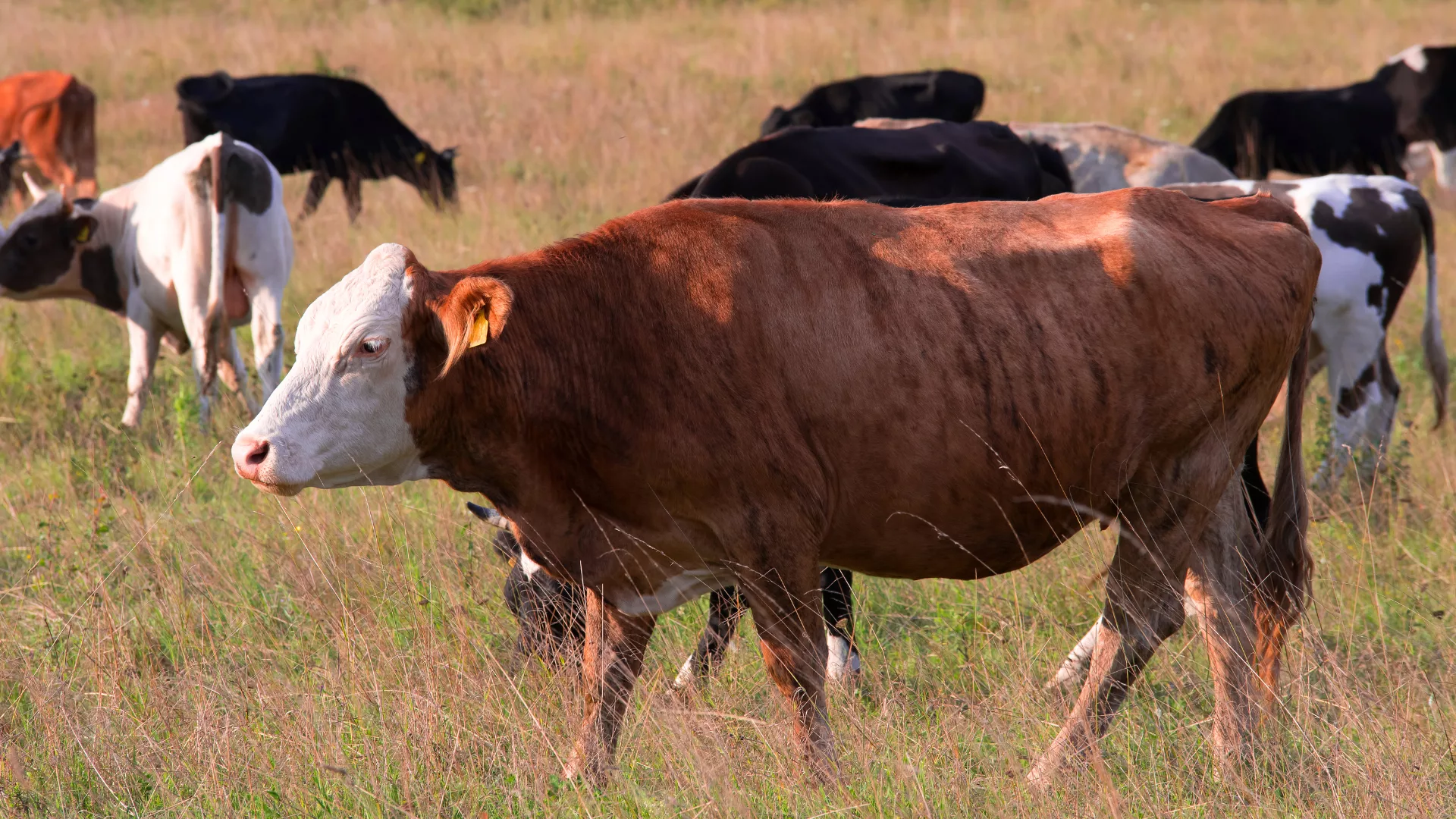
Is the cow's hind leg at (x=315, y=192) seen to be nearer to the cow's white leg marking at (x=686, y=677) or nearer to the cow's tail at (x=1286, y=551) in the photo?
the cow's white leg marking at (x=686, y=677)

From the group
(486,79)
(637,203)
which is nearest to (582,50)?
(486,79)

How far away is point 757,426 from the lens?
333 centimetres

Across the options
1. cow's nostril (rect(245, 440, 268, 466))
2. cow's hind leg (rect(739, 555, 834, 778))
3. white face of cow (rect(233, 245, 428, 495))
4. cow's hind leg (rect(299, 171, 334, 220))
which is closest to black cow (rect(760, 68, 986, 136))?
cow's hind leg (rect(299, 171, 334, 220))

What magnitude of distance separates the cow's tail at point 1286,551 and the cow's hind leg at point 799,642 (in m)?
1.48

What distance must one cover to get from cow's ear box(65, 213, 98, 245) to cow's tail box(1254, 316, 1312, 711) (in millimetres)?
6504

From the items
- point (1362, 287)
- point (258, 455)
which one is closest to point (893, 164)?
point (1362, 287)

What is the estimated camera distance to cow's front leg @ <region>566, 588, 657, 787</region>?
3.70m

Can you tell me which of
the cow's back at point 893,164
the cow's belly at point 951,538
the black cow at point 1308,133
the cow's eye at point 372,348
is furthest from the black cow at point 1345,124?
the cow's eye at point 372,348

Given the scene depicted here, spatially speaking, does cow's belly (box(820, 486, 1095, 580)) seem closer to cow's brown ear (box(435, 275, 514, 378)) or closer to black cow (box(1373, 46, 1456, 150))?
cow's brown ear (box(435, 275, 514, 378))

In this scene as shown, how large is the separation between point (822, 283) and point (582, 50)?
16354mm

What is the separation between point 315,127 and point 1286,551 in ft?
38.2

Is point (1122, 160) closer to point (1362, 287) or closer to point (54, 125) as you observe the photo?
point (1362, 287)

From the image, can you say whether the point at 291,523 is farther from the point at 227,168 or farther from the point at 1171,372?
the point at 1171,372

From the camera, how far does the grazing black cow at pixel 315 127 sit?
43.2 ft
